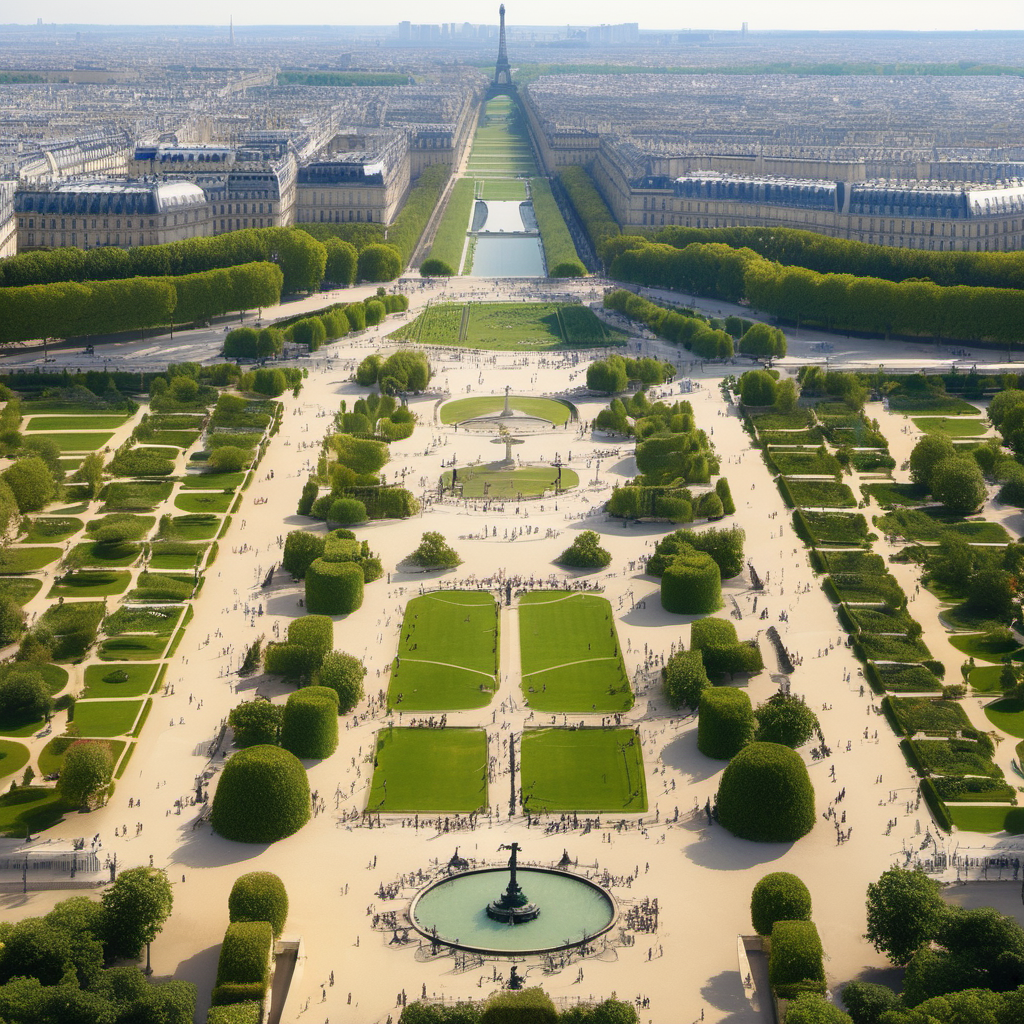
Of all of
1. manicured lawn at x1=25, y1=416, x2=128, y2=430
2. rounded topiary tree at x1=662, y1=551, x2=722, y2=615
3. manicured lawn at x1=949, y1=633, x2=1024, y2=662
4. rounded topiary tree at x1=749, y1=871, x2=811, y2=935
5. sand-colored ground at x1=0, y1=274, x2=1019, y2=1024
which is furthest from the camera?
manicured lawn at x1=25, y1=416, x2=128, y2=430

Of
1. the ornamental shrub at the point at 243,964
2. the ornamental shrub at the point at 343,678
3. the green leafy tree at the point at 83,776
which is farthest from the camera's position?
the ornamental shrub at the point at 343,678

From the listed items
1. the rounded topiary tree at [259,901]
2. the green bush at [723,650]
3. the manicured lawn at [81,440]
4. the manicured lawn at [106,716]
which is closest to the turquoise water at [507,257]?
the manicured lawn at [81,440]

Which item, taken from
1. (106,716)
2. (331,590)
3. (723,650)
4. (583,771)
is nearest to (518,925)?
(583,771)

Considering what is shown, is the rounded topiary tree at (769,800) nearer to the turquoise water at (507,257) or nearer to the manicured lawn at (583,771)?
the manicured lawn at (583,771)

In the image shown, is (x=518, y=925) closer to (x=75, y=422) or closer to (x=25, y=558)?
(x=25, y=558)

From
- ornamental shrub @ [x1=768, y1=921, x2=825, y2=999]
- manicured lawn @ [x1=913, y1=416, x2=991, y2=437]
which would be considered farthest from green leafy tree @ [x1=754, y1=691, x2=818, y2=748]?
manicured lawn @ [x1=913, y1=416, x2=991, y2=437]

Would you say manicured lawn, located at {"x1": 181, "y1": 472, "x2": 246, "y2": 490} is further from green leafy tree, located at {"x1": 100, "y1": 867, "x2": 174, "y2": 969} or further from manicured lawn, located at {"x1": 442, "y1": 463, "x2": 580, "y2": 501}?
green leafy tree, located at {"x1": 100, "y1": 867, "x2": 174, "y2": 969}
